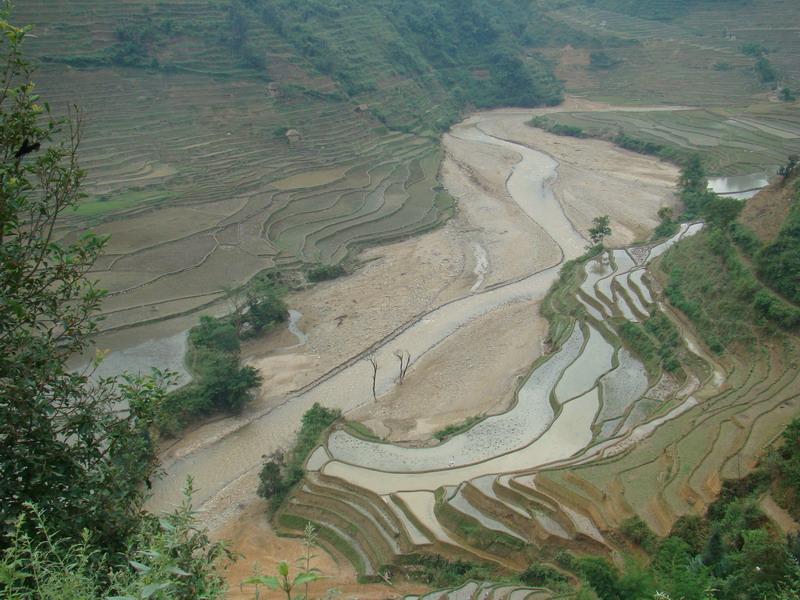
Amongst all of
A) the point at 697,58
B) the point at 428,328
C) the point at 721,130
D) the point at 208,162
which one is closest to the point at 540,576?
the point at 428,328

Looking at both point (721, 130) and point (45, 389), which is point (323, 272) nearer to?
point (45, 389)

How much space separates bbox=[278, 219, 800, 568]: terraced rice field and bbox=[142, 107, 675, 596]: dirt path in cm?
168

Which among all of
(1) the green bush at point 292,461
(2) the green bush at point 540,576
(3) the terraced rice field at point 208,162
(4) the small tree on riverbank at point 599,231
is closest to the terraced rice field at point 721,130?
(4) the small tree on riverbank at point 599,231

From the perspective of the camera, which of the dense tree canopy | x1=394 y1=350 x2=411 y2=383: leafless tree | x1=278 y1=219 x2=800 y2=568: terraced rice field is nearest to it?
the dense tree canopy

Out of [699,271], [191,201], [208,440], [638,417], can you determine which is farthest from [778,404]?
[191,201]

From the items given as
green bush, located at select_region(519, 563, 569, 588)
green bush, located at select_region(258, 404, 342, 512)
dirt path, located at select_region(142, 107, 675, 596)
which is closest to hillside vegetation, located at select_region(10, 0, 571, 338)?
dirt path, located at select_region(142, 107, 675, 596)

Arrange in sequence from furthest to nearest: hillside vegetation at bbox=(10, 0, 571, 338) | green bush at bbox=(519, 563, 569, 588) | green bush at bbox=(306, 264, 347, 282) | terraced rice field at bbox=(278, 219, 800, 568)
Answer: hillside vegetation at bbox=(10, 0, 571, 338) < green bush at bbox=(306, 264, 347, 282) < terraced rice field at bbox=(278, 219, 800, 568) < green bush at bbox=(519, 563, 569, 588)

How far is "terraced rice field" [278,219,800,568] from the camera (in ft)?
42.2

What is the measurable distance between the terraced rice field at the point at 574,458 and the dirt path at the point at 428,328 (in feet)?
5.50

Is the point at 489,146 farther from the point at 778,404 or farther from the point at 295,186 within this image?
the point at 778,404

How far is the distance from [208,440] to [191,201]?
17.2 meters

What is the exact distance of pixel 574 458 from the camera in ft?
50.5

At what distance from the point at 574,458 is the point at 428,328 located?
10.4 m

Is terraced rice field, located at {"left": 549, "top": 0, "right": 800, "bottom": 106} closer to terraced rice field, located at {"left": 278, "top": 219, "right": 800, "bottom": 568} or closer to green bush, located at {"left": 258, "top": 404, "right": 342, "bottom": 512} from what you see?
terraced rice field, located at {"left": 278, "top": 219, "right": 800, "bottom": 568}
